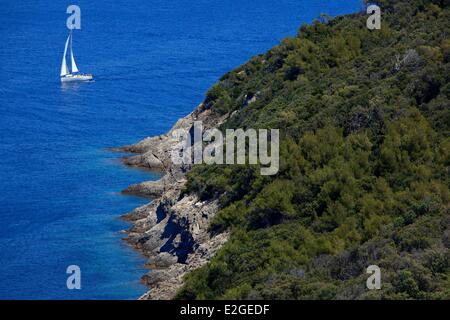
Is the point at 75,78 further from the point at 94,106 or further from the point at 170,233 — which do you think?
the point at 170,233

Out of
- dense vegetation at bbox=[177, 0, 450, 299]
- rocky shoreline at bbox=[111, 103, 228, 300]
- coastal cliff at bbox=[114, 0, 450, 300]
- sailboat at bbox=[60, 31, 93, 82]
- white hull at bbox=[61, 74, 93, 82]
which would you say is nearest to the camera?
dense vegetation at bbox=[177, 0, 450, 299]

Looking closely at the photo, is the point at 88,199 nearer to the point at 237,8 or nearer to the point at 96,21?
the point at 96,21

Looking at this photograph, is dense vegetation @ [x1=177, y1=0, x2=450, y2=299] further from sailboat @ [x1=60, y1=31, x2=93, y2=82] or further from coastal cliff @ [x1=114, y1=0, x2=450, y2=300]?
sailboat @ [x1=60, y1=31, x2=93, y2=82]

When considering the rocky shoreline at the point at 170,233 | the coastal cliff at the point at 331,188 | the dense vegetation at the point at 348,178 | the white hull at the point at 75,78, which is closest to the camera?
the dense vegetation at the point at 348,178

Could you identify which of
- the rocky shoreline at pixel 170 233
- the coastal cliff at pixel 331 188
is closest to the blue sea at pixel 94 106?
the rocky shoreline at pixel 170 233

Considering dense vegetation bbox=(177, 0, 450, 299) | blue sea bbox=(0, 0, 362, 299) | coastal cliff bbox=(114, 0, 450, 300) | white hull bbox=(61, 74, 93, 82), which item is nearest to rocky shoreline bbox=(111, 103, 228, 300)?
coastal cliff bbox=(114, 0, 450, 300)

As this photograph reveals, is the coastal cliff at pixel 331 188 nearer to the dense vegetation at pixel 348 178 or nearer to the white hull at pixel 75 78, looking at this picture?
the dense vegetation at pixel 348 178

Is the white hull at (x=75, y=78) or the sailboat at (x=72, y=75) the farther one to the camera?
the sailboat at (x=72, y=75)
